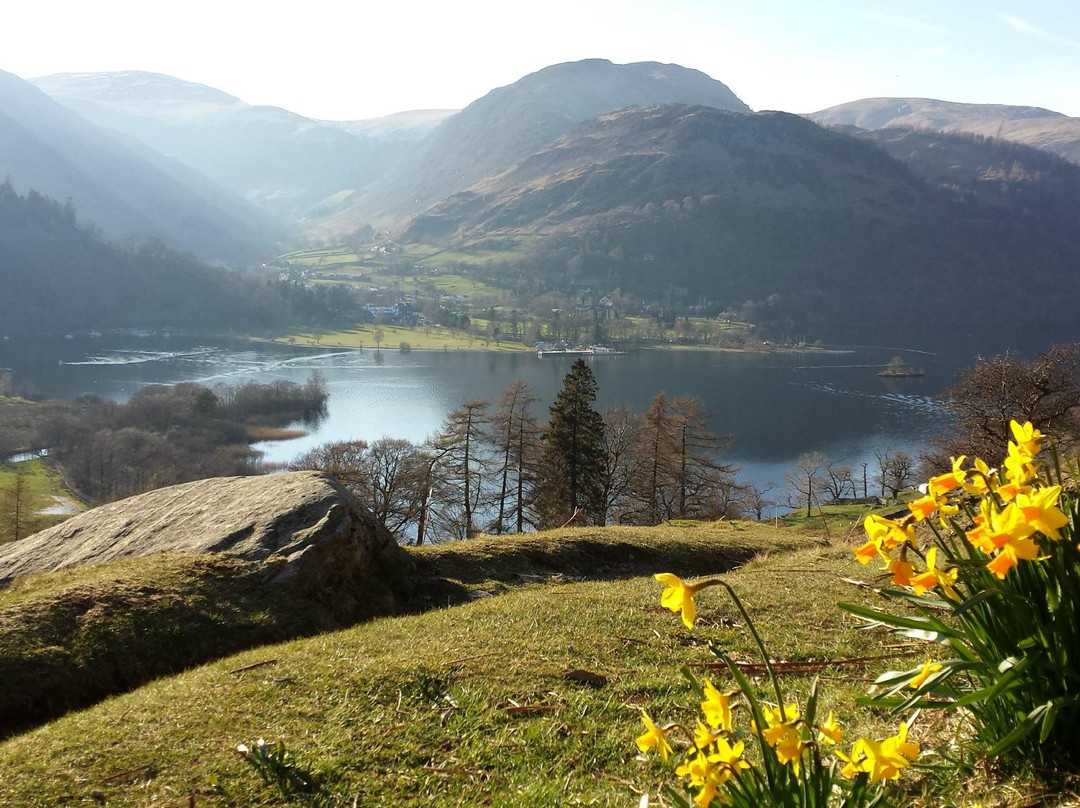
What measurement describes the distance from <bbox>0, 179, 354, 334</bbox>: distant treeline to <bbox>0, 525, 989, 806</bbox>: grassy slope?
178615 mm

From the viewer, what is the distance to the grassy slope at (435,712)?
→ 151 inches

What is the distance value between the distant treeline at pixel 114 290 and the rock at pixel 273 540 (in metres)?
172

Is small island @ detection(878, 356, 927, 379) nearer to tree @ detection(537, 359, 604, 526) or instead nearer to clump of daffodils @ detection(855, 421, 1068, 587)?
tree @ detection(537, 359, 604, 526)

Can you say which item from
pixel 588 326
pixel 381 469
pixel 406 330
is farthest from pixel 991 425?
pixel 406 330

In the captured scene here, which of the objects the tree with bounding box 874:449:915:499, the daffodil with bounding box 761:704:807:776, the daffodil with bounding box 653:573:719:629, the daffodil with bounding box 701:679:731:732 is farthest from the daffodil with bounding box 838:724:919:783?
the tree with bounding box 874:449:915:499

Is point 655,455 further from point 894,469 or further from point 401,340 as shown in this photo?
point 401,340

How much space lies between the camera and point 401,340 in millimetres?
153750

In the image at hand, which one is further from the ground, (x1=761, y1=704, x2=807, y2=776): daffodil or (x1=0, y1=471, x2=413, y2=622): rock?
(x1=761, y1=704, x2=807, y2=776): daffodil

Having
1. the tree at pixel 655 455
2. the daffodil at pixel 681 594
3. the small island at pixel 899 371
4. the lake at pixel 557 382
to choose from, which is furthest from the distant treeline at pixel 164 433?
the small island at pixel 899 371

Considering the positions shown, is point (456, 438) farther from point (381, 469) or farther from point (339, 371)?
point (339, 371)

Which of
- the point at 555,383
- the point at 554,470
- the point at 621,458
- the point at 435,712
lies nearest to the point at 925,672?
the point at 435,712

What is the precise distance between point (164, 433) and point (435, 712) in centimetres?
7707

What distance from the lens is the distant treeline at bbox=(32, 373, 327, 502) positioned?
6359 cm

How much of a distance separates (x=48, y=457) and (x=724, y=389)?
282 feet
